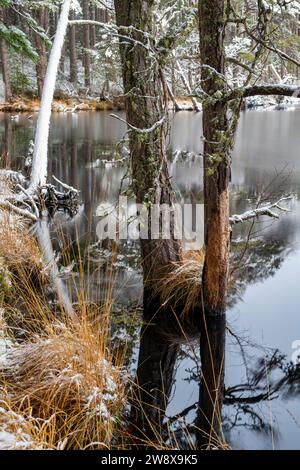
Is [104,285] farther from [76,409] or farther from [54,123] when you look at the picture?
[54,123]

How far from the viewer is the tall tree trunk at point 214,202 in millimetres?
3570

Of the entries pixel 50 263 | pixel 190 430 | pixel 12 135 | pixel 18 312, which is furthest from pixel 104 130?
pixel 190 430

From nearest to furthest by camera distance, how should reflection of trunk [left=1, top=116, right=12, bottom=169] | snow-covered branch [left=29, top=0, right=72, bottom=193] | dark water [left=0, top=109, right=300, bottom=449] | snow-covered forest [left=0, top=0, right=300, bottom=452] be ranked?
1. snow-covered forest [left=0, top=0, right=300, bottom=452]
2. dark water [left=0, top=109, right=300, bottom=449]
3. snow-covered branch [left=29, top=0, right=72, bottom=193]
4. reflection of trunk [left=1, top=116, right=12, bottom=169]

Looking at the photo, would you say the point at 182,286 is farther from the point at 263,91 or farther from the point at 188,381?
the point at 263,91

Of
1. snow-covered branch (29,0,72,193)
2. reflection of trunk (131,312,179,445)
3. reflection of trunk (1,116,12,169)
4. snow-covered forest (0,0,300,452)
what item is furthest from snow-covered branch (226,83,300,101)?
reflection of trunk (1,116,12,169)

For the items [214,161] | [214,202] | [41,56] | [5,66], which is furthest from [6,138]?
[214,161]

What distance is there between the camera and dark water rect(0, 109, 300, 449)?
350cm

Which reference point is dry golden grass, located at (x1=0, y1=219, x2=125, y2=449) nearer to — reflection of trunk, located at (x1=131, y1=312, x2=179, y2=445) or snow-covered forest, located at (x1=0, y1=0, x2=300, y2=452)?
snow-covered forest, located at (x1=0, y1=0, x2=300, y2=452)

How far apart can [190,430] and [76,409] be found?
0.87 metres

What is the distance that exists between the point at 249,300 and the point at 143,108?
2538 mm

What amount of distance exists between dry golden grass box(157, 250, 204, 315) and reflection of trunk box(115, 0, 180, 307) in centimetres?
72

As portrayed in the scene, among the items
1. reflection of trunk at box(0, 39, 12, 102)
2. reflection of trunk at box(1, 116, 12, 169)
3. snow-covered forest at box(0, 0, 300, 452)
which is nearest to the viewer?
snow-covered forest at box(0, 0, 300, 452)

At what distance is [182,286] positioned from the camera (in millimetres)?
4812

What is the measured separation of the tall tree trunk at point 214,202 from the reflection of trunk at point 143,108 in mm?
509
